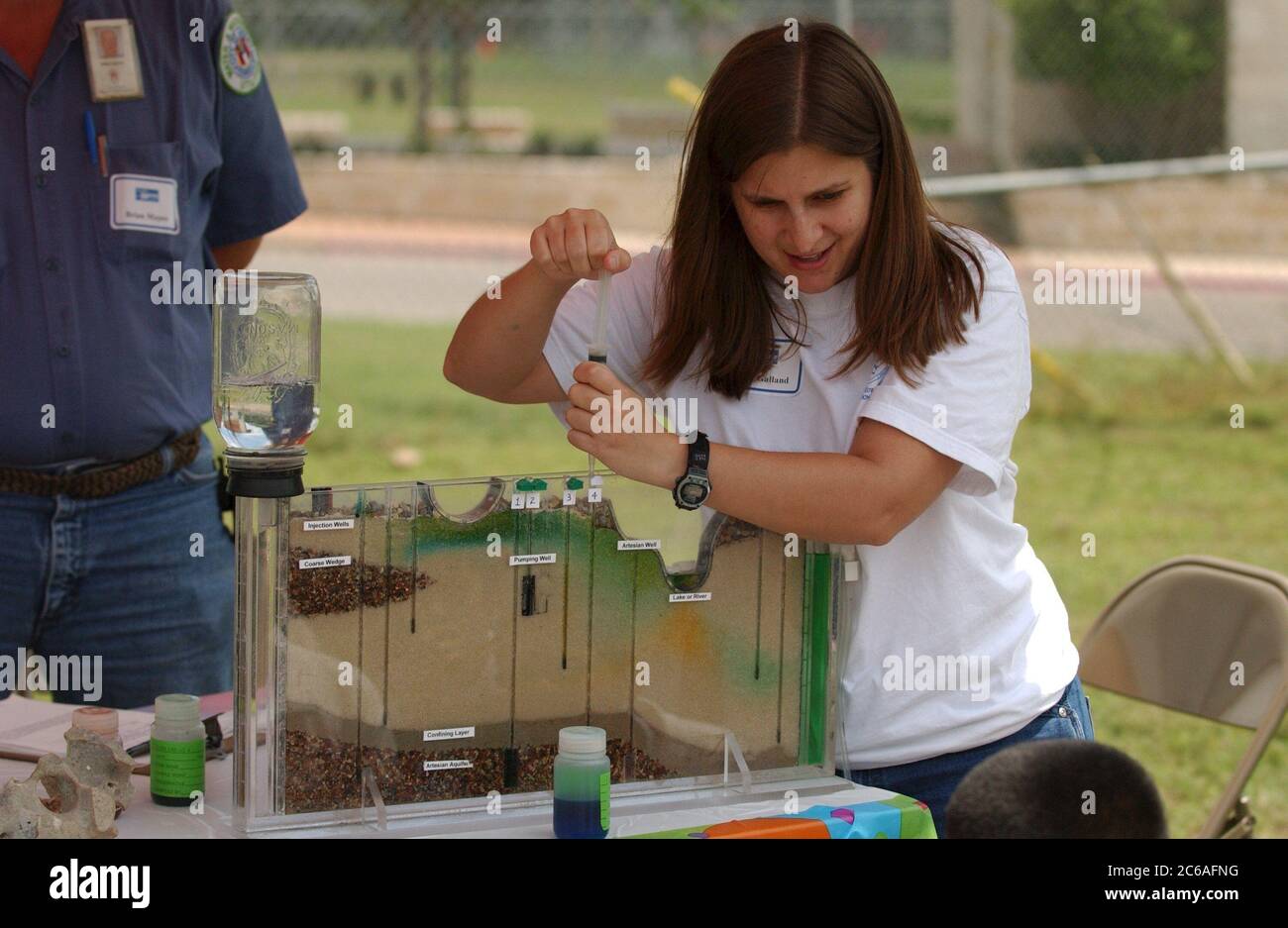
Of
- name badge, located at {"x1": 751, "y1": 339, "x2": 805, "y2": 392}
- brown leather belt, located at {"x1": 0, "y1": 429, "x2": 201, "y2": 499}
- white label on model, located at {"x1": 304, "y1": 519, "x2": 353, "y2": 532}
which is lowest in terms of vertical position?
brown leather belt, located at {"x1": 0, "y1": 429, "x2": 201, "y2": 499}

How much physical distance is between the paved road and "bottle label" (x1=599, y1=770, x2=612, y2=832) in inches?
307

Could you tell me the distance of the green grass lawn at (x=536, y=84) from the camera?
35.5 feet

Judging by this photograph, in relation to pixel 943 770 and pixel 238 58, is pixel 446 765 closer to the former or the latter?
pixel 943 770

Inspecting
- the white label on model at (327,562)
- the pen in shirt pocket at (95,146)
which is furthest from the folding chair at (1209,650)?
the pen in shirt pocket at (95,146)

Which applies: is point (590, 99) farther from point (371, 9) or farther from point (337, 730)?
point (337, 730)

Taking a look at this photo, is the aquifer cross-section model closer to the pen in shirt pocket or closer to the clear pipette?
the clear pipette

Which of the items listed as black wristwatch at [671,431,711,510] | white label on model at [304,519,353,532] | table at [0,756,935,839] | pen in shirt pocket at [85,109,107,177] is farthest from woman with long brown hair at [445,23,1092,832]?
pen in shirt pocket at [85,109,107,177]

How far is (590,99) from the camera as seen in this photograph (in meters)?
12.1

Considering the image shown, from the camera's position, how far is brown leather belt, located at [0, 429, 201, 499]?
8.79 feet

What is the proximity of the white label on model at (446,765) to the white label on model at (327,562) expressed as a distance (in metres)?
0.26

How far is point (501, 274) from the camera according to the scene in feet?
36.0

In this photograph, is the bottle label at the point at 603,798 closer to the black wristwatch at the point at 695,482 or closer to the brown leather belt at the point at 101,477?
the black wristwatch at the point at 695,482
